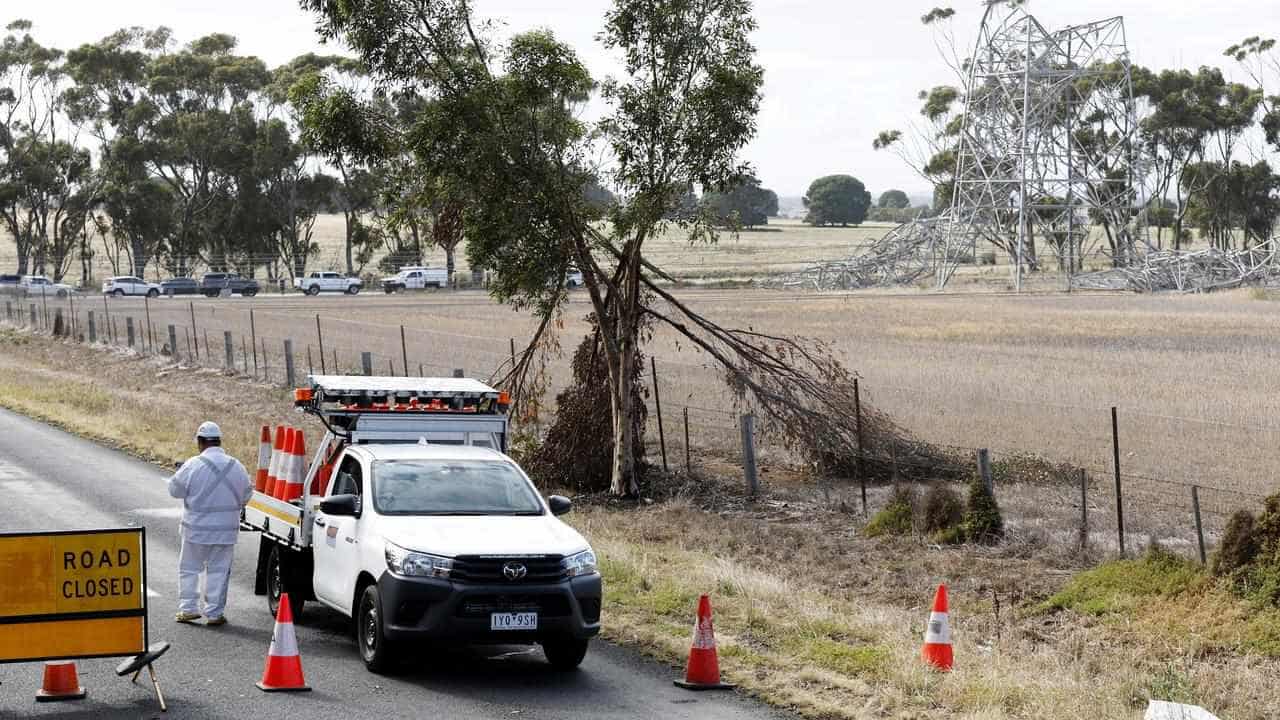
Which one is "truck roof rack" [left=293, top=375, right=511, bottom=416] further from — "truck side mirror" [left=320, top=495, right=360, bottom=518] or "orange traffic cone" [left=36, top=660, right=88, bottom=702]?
"orange traffic cone" [left=36, top=660, right=88, bottom=702]

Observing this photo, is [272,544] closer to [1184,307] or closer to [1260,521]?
[1260,521]

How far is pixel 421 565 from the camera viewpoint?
11.2 m

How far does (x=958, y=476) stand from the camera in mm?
21297

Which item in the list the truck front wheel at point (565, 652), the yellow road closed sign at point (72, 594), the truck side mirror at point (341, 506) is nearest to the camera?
the yellow road closed sign at point (72, 594)

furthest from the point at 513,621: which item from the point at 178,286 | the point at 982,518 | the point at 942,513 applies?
the point at 178,286

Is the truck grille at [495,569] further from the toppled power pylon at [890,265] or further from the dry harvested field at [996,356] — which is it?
the toppled power pylon at [890,265]

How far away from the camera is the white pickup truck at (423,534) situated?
11.2 meters

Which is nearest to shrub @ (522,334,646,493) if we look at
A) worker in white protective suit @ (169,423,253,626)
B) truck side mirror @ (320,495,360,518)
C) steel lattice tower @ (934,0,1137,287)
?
worker in white protective suit @ (169,423,253,626)

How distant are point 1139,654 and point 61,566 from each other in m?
8.01

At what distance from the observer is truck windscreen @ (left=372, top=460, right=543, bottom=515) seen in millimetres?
12227

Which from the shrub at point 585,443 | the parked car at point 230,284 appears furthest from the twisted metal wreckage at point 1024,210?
the shrub at point 585,443

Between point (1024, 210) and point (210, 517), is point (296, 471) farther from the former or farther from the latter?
point (1024, 210)

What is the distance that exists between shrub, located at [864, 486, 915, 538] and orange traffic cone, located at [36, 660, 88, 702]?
31.9ft

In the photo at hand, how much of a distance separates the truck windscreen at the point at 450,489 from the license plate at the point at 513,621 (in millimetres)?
1302
